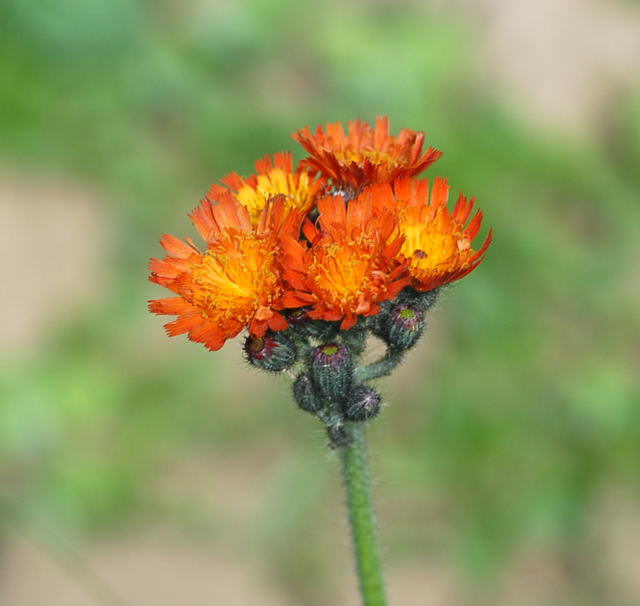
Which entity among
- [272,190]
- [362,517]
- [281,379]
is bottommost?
[362,517]

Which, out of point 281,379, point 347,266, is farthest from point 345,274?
point 281,379

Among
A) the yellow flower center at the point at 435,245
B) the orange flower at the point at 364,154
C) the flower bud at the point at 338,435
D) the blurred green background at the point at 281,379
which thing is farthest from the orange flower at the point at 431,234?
the blurred green background at the point at 281,379

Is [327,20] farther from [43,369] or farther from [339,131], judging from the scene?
[339,131]

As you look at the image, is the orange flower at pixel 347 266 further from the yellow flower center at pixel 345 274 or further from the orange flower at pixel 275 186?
the orange flower at pixel 275 186

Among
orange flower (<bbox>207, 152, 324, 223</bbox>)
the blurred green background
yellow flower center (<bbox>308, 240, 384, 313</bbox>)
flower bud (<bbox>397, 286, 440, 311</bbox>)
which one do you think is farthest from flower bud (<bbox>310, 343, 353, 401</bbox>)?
the blurred green background

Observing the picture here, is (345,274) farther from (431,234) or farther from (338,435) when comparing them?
(338,435)

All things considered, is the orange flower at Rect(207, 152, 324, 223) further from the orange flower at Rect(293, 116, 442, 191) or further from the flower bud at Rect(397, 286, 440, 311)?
the flower bud at Rect(397, 286, 440, 311)

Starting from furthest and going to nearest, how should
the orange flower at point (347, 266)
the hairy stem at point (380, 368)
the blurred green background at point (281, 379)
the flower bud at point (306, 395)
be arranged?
the blurred green background at point (281, 379) → the hairy stem at point (380, 368) → the flower bud at point (306, 395) → the orange flower at point (347, 266)
